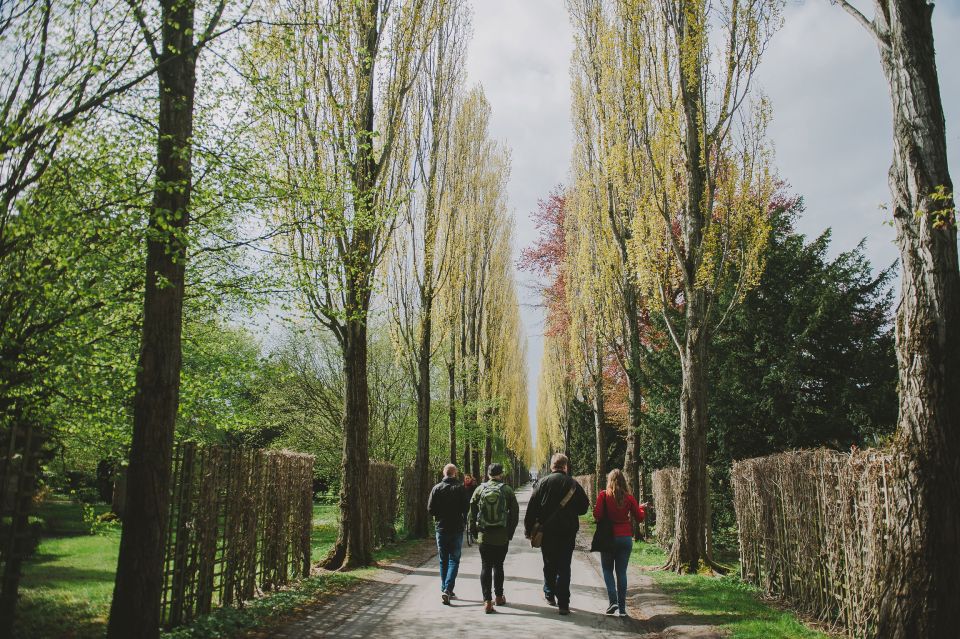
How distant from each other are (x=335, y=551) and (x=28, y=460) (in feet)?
24.6

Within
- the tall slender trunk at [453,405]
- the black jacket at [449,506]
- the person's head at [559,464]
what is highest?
the tall slender trunk at [453,405]

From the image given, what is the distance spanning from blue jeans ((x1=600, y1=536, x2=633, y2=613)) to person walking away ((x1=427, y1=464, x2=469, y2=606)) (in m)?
1.99

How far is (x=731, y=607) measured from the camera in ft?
26.5

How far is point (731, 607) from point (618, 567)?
4.83 ft

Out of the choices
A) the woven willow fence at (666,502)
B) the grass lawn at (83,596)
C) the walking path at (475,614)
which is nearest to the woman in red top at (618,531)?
the walking path at (475,614)

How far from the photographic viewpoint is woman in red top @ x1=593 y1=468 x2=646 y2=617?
8.09 metres

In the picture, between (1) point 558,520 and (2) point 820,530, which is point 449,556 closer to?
(1) point 558,520

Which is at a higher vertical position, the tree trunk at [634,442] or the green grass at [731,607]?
the tree trunk at [634,442]

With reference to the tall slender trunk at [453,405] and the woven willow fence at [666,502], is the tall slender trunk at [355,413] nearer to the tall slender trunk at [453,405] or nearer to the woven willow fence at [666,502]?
the woven willow fence at [666,502]

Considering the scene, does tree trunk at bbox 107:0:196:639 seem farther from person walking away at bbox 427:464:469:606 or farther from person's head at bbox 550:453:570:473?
person's head at bbox 550:453:570:473

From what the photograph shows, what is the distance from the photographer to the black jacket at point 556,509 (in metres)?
8.06

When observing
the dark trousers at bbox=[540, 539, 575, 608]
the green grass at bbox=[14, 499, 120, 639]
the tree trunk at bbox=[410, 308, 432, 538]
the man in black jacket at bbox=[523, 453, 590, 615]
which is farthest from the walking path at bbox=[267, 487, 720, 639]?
the tree trunk at bbox=[410, 308, 432, 538]

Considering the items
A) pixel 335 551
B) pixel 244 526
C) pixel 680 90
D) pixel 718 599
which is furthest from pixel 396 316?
pixel 718 599

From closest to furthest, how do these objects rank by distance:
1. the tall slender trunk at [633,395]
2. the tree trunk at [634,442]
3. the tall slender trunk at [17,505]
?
1. the tall slender trunk at [17,505]
2. the tall slender trunk at [633,395]
3. the tree trunk at [634,442]
